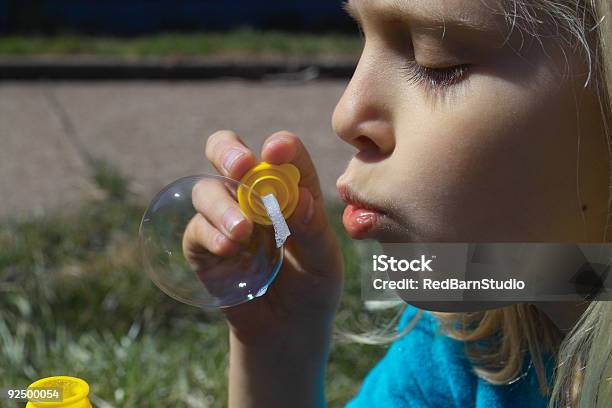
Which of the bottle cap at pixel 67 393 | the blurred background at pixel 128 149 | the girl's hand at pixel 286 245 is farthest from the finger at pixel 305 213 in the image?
the blurred background at pixel 128 149

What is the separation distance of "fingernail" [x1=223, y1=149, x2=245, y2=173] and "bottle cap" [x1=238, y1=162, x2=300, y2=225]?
0.07ft

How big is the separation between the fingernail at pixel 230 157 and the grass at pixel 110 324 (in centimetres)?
70

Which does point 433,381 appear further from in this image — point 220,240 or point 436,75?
point 436,75

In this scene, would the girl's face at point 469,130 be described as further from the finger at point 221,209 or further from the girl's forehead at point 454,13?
the finger at point 221,209

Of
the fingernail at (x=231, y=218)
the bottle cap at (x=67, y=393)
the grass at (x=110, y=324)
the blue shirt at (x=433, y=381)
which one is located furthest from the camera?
the grass at (x=110, y=324)

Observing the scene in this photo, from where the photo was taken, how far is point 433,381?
1.27 meters

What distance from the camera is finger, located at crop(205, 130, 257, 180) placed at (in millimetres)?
1123

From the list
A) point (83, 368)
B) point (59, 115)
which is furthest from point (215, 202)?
point (59, 115)

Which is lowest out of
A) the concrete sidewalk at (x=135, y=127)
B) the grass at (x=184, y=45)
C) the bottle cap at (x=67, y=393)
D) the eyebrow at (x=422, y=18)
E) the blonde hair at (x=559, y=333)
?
the bottle cap at (x=67, y=393)

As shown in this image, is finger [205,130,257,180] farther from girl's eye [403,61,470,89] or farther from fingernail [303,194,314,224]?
girl's eye [403,61,470,89]

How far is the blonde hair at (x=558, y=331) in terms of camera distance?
90 centimetres

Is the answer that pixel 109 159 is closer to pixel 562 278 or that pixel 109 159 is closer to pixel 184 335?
pixel 184 335

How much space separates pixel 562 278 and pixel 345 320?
44.2 inches

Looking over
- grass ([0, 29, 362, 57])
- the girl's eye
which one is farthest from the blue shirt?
grass ([0, 29, 362, 57])
